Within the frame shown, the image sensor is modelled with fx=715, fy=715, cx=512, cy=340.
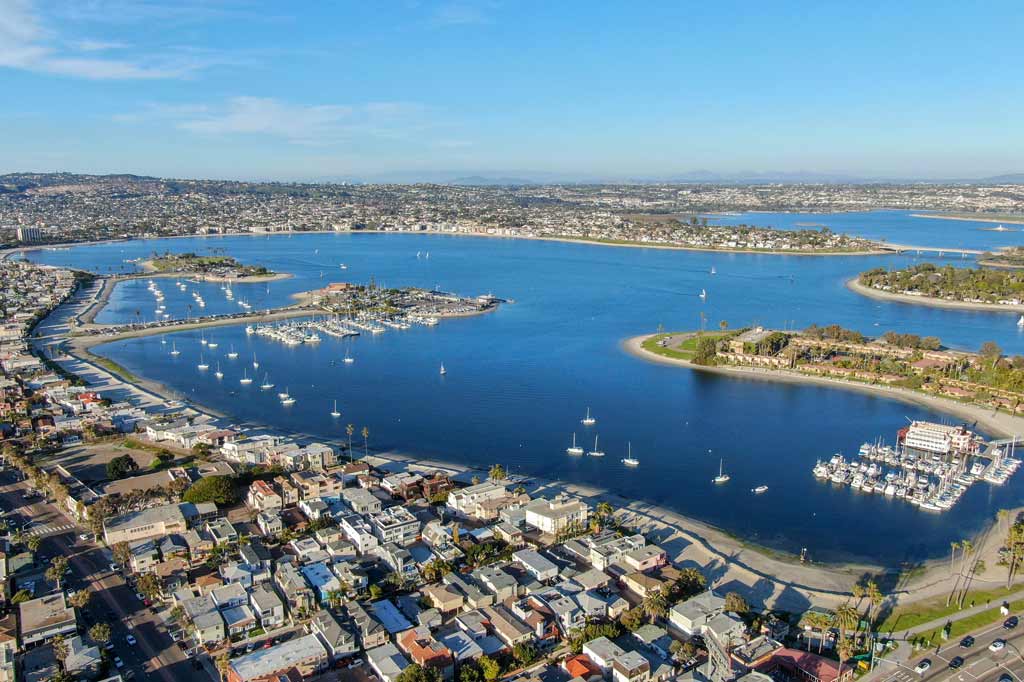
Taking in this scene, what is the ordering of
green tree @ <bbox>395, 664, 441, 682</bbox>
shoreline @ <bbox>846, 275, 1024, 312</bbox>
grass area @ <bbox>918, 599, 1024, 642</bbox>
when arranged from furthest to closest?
shoreline @ <bbox>846, 275, 1024, 312</bbox> < grass area @ <bbox>918, 599, 1024, 642</bbox> < green tree @ <bbox>395, 664, 441, 682</bbox>

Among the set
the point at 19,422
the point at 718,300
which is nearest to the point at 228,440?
the point at 19,422

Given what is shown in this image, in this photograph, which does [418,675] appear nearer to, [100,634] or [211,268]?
[100,634]

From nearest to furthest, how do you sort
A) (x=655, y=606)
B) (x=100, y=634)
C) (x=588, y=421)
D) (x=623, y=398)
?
(x=100, y=634) < (x=655, y=606) < (x=588, y=421) < (x=623, y=398)

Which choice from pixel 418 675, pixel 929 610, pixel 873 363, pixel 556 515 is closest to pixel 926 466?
A: pixel 929 610

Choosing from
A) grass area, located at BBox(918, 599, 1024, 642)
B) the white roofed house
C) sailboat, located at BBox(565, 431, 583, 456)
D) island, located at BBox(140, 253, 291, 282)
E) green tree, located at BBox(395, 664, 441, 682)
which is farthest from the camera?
island, located at BBox(140, 253, 291, 282)

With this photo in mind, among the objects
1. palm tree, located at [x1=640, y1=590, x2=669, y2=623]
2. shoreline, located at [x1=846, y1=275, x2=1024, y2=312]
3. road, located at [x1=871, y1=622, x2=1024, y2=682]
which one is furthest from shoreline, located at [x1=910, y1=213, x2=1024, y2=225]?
palm tree, located at [x1=640, y1=590, x2=669, y2=623]

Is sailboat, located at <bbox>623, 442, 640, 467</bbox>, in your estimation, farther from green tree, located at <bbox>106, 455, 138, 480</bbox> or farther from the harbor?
green tree, located at <bbox>106, 455, 138, 480</bbox>

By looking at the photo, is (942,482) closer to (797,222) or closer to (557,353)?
(557,353)

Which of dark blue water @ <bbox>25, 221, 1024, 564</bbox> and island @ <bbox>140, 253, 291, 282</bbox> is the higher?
island @ <bbox>140, 253, 291, 282</bbox>
